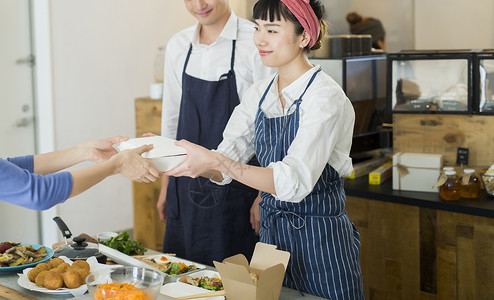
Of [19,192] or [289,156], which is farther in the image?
[289,156]

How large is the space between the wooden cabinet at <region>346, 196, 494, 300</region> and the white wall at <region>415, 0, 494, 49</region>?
311 cm

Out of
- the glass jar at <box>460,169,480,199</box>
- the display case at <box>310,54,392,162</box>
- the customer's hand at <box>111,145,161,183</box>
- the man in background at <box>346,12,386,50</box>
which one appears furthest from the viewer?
the man in background at <box>346,12,386,50</box>

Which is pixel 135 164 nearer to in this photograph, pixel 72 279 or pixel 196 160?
pixel 196 160

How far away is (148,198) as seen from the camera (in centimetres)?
381

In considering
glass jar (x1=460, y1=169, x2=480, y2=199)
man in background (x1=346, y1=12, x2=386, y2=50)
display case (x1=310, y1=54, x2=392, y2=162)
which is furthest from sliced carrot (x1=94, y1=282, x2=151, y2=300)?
man in background (x1=346, y1=12, x2=386, y2=50)

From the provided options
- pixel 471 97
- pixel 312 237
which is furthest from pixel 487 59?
pixel 312 237

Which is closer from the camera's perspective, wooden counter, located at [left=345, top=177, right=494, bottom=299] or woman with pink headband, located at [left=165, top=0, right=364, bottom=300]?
woman with pink headband, located at [left=165, top=0, right=364, bottom=300]

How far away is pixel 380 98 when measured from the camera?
3.55 metres

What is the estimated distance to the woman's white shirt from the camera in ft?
6.10

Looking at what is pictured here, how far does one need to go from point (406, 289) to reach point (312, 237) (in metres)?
1.15

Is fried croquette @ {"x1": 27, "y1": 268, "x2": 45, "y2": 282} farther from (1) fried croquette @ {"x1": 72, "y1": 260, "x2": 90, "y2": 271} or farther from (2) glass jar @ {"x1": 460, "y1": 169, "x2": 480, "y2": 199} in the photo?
(2) glass jar @ {"x1": 460, "y1": 169, "x2": 480, "y2": 199}

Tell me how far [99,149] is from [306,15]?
2.91 ft

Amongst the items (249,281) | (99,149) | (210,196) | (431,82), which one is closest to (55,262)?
(99,149)

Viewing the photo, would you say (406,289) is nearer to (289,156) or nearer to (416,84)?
(416,84)
